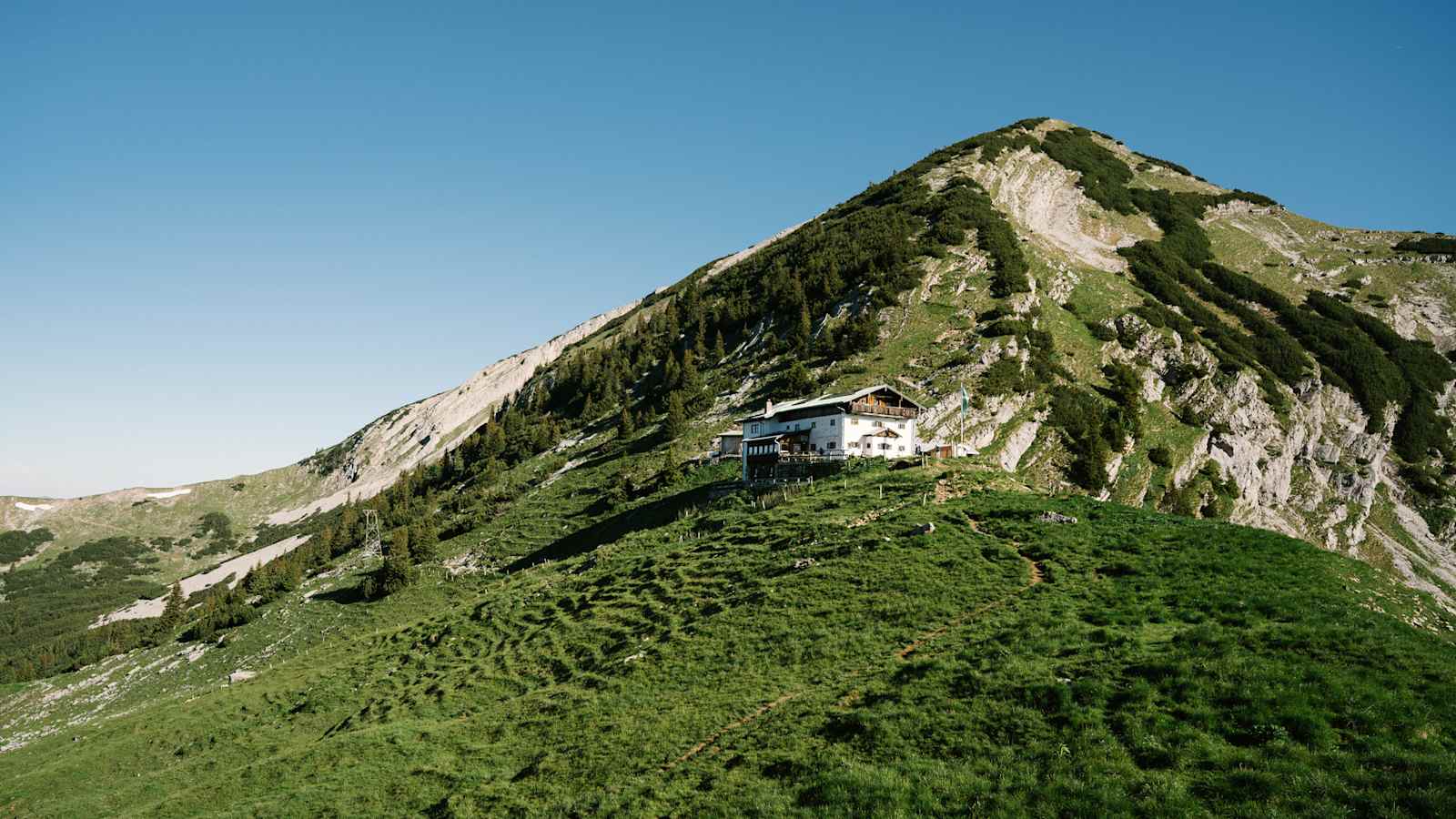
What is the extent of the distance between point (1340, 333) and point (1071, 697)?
380 ft

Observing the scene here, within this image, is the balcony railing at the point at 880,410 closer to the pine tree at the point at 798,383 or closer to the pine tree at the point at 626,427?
the pine tree at the point at 798,383

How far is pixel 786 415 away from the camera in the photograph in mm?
65812

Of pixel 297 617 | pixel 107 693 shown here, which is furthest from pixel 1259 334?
pixel 107 693

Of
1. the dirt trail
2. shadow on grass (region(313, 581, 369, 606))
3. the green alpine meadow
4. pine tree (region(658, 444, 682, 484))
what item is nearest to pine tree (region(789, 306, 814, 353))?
the green alpine meadow

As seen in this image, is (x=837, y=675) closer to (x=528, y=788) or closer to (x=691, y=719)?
(x=691, y=719)

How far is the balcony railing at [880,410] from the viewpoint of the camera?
2415 inches

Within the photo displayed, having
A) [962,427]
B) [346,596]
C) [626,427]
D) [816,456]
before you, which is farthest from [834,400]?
[346,596]

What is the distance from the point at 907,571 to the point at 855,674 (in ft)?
30.4

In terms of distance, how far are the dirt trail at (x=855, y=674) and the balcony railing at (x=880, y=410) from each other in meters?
31.6

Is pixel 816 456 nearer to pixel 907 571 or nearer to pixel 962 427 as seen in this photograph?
pixel 962 427

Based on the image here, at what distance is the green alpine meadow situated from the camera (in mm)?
18000

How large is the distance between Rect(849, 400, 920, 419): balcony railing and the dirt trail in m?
31.6

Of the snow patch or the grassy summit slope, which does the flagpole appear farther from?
the snow patch

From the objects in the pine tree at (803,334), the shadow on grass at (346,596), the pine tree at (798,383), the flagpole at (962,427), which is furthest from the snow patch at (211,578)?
the flagpole at (962,427)
